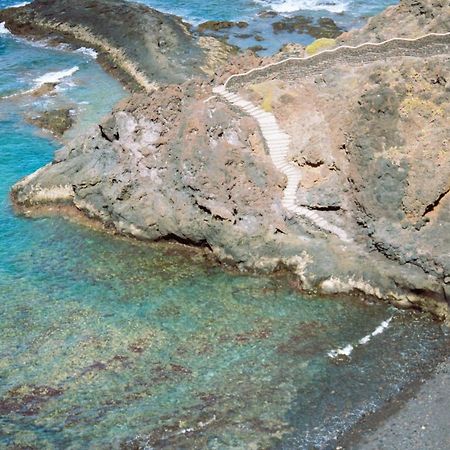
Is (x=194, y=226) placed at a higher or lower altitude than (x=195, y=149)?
lower

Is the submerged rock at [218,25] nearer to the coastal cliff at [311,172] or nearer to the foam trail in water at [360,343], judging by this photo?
the coastal cliff at [311,172]

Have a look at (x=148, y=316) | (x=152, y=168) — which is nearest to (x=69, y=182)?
(x=152, y=168)

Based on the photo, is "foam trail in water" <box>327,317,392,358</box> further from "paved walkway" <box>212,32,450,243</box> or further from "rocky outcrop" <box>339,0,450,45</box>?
"rocky outcrop" <box>339,0,450,45</box>

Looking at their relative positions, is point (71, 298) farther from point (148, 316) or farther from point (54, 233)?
point (54, 233)

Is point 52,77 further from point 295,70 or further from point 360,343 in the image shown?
point 360,343

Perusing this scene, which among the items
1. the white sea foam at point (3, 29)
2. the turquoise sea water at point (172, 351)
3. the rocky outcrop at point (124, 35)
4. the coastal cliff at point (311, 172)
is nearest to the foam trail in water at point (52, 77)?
the rocky outcrop at point (124, 35)
